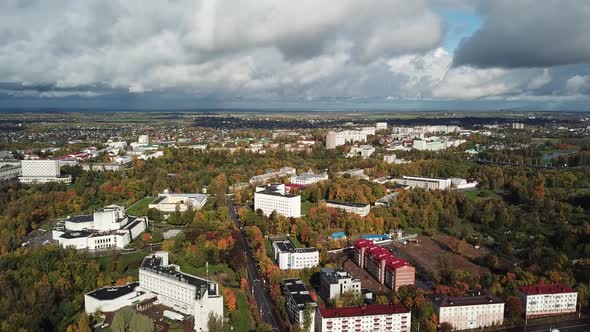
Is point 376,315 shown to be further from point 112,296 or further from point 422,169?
point 422,169

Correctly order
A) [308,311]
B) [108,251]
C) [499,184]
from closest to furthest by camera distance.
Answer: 1. [308,311]
2. [108,251]
3. [499,184]

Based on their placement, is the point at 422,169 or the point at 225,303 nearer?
the point at 225,303

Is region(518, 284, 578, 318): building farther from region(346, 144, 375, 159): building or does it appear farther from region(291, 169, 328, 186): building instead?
region(346, 144, 375, 159): building

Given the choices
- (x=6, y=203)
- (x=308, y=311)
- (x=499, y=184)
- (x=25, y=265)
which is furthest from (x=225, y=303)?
(x=499, y=184)

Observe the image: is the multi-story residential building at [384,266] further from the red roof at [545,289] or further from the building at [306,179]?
the building at [306,179]

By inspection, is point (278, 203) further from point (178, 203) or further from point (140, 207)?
point (140, 207)

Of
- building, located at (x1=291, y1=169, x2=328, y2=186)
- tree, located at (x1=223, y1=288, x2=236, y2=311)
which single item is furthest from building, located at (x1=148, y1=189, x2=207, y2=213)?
tree, located at (x1=223, y1=288, x2=236, y2=311)
